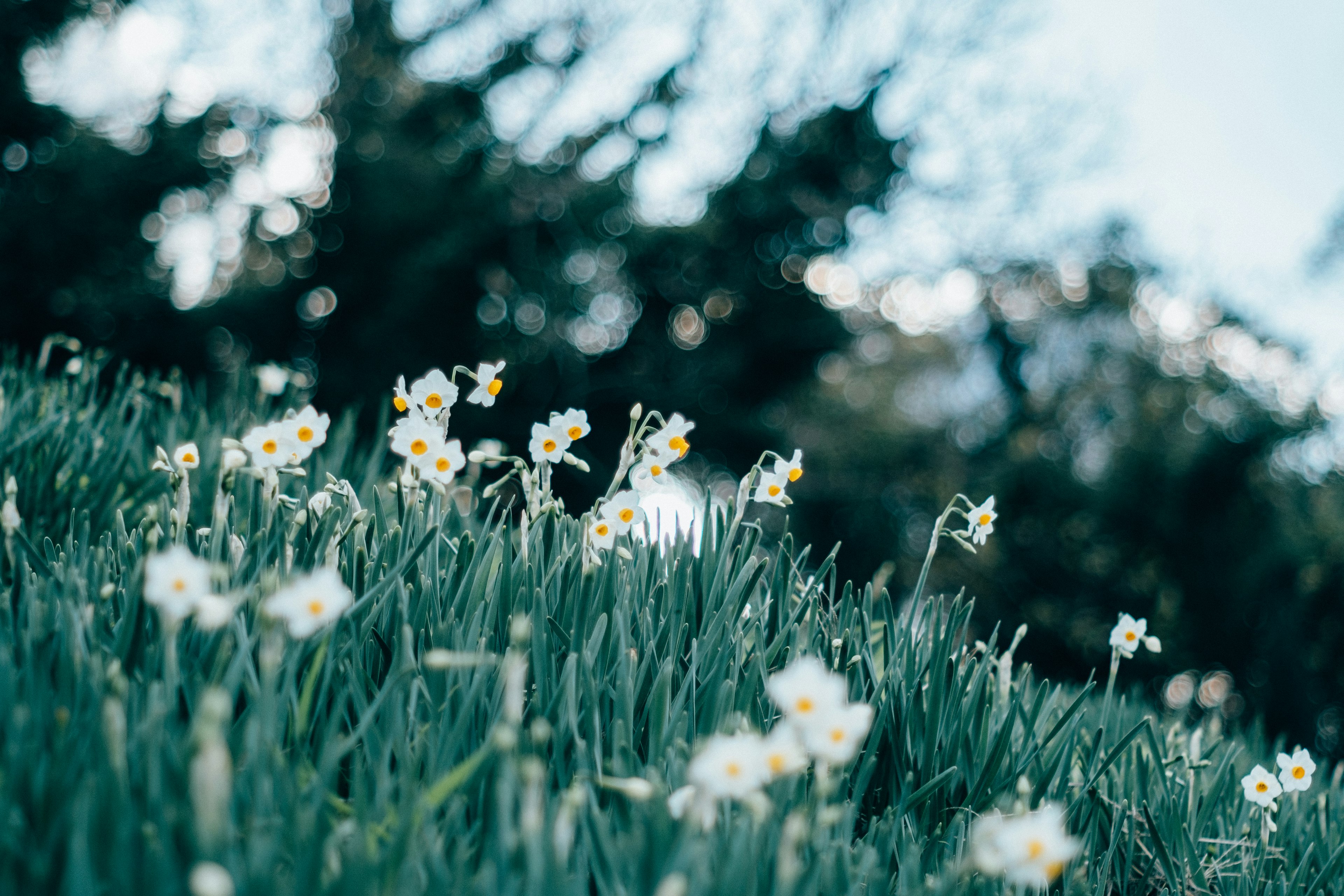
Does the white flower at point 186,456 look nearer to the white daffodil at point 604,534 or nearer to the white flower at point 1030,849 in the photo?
the white daffodil at point 604,534

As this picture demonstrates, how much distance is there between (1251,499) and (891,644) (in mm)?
7724

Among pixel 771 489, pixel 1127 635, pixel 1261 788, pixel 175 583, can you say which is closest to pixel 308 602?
pixel 175 583

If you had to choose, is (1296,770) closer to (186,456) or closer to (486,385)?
(486,385)

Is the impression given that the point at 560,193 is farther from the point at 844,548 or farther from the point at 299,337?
the point at 844,548

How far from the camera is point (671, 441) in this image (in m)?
1.76

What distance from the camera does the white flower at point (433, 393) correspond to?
5.50 feet

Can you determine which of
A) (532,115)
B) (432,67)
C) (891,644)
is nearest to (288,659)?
(891,644)

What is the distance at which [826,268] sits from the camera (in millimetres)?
11328

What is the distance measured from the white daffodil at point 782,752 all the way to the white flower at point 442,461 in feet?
2.63

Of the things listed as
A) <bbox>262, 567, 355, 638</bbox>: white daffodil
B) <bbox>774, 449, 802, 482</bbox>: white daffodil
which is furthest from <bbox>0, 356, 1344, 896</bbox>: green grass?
<bbox>774, 449, 802, 482</bbox>: white daffodil

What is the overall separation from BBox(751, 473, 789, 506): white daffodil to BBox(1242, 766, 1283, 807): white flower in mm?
1086

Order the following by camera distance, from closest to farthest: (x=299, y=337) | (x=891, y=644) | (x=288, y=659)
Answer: (x=288, y=659) → (x=891, y=644) → (x=299, y=337)

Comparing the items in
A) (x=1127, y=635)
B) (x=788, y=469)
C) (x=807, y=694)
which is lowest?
(x=807, y=694)

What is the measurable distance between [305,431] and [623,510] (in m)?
0.59
